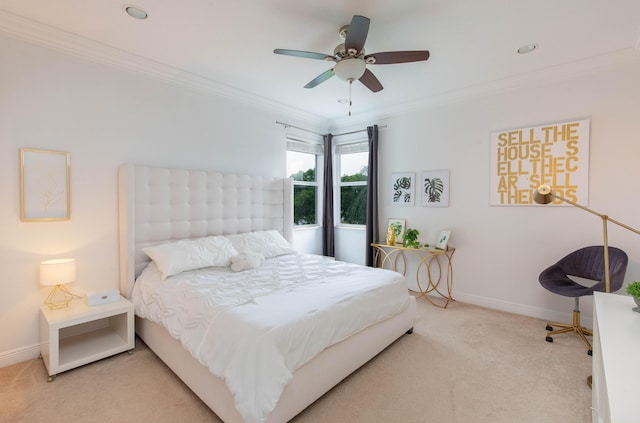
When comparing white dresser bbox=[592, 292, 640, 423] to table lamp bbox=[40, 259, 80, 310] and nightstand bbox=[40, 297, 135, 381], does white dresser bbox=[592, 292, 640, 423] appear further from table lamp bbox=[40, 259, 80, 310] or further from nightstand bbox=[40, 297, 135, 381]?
table lamp bbox=[40, 259, 80, 310]

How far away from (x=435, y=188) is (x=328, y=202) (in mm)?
1837

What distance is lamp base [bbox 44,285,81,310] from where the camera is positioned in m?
2.57

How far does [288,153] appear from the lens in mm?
4941

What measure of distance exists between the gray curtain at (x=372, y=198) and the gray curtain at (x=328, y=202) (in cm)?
77

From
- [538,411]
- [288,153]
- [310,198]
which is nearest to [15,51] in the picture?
[288,153]

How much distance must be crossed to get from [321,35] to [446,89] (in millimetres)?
2050

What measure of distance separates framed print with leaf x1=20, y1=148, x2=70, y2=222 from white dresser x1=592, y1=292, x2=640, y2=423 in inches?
143

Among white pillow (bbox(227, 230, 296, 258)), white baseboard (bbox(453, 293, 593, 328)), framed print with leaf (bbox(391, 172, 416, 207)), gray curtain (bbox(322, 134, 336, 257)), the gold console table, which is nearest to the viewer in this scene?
white baseboard (bbox(453, 293, 593, 328))

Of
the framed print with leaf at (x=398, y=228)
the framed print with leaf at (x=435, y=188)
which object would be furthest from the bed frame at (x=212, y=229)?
the framed print with leaf at (x=435, y=188)

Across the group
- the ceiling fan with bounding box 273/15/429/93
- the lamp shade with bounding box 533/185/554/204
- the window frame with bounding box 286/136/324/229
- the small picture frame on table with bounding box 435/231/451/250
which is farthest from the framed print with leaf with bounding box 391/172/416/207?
the ceiling fan with bounding box 273/15/429/93

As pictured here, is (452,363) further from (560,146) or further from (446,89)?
(446,89)

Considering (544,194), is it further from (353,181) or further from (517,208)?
(353,181)

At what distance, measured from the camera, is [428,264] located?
4.25 m

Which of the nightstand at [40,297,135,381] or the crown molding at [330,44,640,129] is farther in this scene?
the crown molding at [330,44,640,129]
